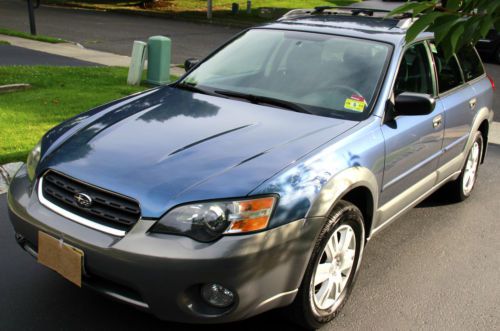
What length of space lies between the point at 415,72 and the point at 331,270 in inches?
72.0

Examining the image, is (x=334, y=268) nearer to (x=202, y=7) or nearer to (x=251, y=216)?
(x=251, y=216)

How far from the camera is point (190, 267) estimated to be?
252cm

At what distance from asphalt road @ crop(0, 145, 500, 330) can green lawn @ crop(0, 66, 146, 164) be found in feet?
4.14

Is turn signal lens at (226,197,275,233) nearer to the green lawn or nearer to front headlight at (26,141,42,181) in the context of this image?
front headlight at (26,141,42,181)

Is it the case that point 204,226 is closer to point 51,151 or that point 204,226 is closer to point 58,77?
point 51,151

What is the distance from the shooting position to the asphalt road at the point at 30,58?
11.2 m

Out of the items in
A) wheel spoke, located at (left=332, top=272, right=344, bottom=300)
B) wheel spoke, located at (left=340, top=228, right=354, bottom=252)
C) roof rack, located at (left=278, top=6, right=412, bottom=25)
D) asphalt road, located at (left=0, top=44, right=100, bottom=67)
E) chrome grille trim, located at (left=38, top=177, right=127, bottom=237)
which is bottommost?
asphalt road, located at (left=0, top=44, right=100, bottom=67)

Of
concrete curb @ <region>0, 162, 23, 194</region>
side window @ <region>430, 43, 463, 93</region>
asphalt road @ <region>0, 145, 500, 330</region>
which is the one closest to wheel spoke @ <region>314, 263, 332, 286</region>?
asphalt road @ <region>0, 145, 500, 330</region>

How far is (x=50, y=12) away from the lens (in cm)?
2453

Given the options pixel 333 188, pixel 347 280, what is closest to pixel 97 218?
pixel 333 188

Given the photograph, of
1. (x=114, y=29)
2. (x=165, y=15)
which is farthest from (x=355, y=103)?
(x=165, y=15)

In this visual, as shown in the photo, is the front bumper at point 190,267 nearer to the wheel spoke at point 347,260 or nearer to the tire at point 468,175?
the wheel spoke at point 347,260

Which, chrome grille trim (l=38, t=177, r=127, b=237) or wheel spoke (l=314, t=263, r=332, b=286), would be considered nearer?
chrome grille trim (l=38, t=177, r=127, b=237)

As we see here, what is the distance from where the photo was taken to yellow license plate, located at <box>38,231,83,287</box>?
2713mm
